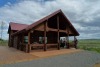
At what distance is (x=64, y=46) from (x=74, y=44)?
5.82ft

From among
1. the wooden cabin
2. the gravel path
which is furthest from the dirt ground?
the wooden cabin

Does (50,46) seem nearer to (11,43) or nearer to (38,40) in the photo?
(38,40)

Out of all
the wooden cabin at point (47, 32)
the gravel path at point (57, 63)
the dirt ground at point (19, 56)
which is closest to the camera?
the gravel path at point (57, 63)

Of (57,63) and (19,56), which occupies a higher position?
(19,56)

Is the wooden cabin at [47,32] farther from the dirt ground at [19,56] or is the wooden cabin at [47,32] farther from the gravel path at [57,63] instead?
the gravel path at [57,63]

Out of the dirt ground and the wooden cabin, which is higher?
the wooden cabin

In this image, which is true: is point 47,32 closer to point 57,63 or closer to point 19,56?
point 19,56

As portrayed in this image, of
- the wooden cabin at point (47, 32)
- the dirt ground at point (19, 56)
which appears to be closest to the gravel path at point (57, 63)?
the dirt ground at point (19, 56)

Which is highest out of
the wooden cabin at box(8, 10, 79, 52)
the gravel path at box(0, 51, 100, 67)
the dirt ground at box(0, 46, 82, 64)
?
the wooden cabin at box(8, 10, 79, 52)

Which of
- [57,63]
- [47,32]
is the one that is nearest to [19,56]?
[57,63]

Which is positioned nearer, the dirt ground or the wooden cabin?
the dirt ground

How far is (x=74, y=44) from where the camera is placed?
2538 centimetres

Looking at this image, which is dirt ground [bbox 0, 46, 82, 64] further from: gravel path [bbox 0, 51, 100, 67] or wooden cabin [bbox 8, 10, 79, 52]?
wooden cabin [bbox 8, 10, 79, 52]

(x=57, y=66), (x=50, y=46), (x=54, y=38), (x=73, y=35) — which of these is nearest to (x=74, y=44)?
A: (x=73, y=35)
